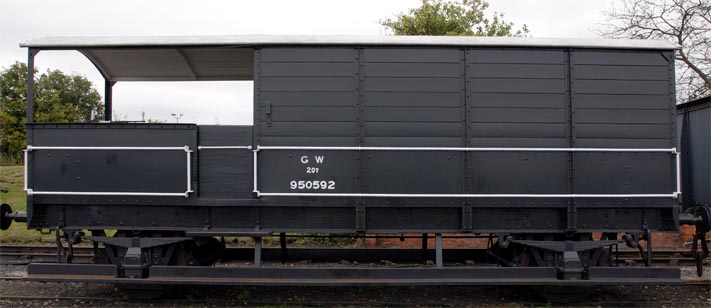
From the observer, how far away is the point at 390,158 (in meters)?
5.61

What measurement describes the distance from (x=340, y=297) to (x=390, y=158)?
2285mm

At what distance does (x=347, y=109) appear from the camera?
18.6 ft

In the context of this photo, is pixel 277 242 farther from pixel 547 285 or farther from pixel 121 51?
pixel 547 285

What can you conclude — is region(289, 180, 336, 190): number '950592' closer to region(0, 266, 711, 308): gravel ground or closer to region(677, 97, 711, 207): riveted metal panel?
region(0, 266, 711, 308): gravel ground

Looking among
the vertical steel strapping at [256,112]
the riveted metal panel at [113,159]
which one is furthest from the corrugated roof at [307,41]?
the riveted metal panel at [113,159]

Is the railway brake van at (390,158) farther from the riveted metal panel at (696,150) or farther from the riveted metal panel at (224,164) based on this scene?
the riveted metal panel at (696,150)

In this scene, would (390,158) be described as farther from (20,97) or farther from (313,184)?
(20,97)

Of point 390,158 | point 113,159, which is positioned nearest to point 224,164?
point 113,159

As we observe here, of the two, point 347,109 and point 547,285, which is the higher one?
point 347,109

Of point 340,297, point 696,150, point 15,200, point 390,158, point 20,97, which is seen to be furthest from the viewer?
point 20,97

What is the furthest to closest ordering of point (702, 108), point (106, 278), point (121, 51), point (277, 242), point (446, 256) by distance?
1. point (277, 242)
2. point (446, 256)
3. point (702, 108)
4. point (121, 51)
5. point (106, 278)

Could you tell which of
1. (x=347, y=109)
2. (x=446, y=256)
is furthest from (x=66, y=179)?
(x=446, y=256)

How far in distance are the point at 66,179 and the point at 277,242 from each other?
199 inches

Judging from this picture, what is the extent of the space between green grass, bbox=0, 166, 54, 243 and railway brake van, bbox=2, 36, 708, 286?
5883 millimetres
